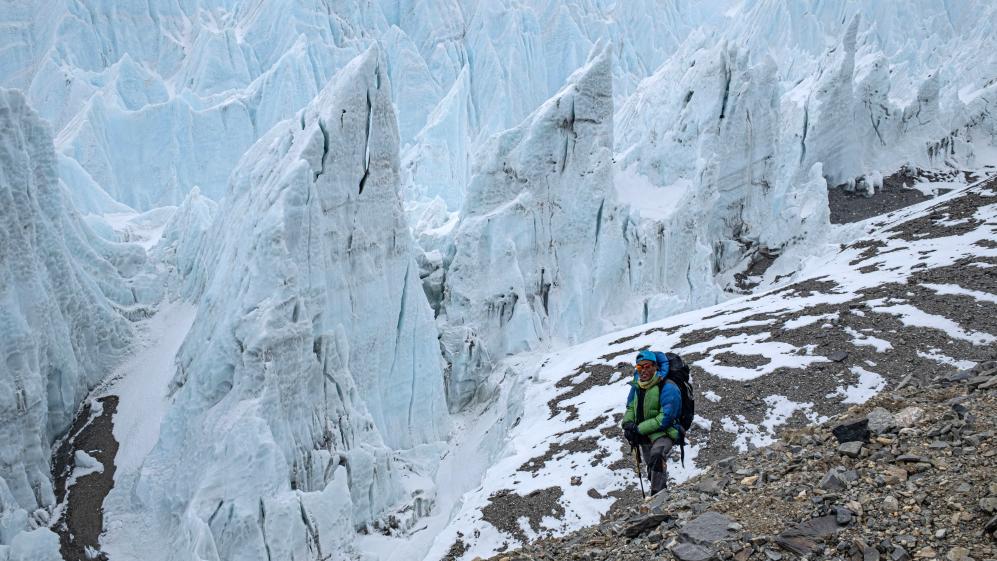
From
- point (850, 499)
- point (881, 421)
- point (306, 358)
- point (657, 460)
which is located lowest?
point (657, 460)

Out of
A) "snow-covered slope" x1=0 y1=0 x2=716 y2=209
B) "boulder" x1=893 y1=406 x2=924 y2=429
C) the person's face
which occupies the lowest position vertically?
"boulder" x1=893 y1=406 x2=924 y2=429

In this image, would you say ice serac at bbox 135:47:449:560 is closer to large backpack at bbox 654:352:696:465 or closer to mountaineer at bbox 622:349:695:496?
mountaineer at bbox 622:349:695:496

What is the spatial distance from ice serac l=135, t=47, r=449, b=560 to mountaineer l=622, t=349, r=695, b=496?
411 inches

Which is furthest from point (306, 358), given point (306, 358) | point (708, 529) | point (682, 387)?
point (708, 529)

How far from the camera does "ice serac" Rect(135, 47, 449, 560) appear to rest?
1544 centimetres

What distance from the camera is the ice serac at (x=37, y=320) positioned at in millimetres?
16016

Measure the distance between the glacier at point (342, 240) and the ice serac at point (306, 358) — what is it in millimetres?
80

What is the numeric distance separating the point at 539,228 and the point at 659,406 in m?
21.9

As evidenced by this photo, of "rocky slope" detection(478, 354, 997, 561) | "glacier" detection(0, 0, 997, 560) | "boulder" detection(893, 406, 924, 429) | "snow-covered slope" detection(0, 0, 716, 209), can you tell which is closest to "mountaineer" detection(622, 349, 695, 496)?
"rocky slope" detection(478, 354, 997, 561)

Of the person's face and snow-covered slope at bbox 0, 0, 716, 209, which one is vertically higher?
snow-covered slope at bbox 0, 0, 716, 209

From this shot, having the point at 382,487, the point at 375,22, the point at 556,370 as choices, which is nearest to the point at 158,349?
the point at 382,487

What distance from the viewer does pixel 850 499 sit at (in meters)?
5.80

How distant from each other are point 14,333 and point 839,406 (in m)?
20.0

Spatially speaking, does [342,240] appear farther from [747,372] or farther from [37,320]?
[747,372]
